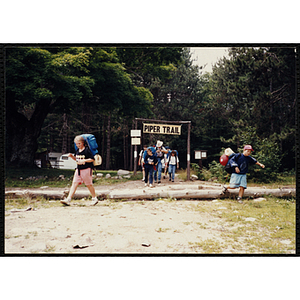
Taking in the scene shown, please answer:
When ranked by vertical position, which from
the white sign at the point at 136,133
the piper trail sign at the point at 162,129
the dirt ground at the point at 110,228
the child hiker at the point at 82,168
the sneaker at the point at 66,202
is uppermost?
the piper trail sign at the point at 162,129

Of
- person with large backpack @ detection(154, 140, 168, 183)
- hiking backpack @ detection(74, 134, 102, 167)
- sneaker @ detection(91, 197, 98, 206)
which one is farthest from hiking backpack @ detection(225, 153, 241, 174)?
sneaker @ detection(91, 197, 98, 206)

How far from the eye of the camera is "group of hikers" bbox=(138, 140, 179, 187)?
242 inches

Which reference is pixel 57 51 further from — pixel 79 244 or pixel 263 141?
pixel 263 141

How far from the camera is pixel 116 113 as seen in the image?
6.24 m

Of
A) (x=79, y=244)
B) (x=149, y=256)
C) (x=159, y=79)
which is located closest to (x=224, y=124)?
(x=159, y=79)

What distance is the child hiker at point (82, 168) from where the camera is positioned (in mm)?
5438

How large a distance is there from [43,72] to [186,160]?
4.06 metres

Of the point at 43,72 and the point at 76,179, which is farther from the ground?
the point at 43,72

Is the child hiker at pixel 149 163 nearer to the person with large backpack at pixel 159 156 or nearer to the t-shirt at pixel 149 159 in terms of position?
the t-shirt at pixel 149 159

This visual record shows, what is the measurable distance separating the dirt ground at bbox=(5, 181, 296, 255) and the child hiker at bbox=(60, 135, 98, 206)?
0.24 meters

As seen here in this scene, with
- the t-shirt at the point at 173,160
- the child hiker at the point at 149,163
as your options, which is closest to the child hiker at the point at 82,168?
the child hiker at the point at 149,163

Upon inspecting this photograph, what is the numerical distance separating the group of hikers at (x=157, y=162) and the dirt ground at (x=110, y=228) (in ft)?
3.11

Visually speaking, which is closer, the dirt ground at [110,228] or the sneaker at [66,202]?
the dirt ground at [110,228]

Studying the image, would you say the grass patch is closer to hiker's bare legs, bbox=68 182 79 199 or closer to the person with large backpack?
the person with large backpack
